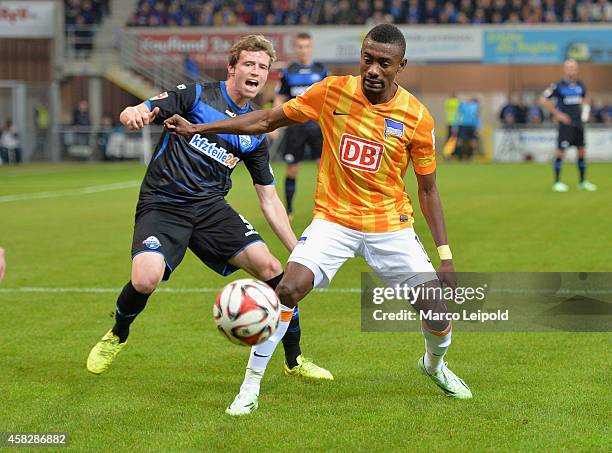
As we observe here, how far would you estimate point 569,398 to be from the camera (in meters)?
5.84

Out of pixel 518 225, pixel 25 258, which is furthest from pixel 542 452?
pixel 518 225

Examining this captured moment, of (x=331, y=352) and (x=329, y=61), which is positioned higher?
(x=331, y=352)

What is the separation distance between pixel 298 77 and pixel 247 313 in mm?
10424

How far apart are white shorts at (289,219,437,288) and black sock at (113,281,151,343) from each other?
117 cm

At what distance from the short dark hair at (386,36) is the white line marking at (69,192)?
50.6ft

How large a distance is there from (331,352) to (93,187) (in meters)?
17.1

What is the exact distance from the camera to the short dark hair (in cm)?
548

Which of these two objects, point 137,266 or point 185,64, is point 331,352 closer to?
point 137,266

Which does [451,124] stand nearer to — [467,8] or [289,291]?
[467,8]

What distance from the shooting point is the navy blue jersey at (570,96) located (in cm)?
2027

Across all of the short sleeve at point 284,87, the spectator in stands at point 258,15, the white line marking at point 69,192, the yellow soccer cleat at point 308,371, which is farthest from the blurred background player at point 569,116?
the spectator in stands at point 258,15

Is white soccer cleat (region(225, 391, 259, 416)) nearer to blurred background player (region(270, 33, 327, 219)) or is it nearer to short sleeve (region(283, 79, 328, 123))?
short sleeve (region(283, 79, 328, 123))

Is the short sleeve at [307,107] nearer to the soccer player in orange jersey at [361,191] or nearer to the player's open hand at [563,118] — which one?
the soccer player in orange jersey at [361,191]

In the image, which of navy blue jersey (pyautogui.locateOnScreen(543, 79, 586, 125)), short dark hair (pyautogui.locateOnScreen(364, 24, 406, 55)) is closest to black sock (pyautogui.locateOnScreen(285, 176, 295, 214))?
navy blue jersey (pyautogui.locateOnScreen(543, 79, 586, 125))
